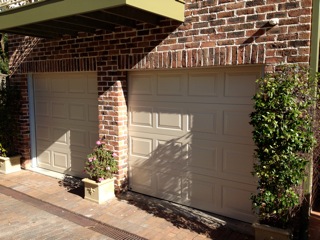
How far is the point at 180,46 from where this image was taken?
4.18 metres

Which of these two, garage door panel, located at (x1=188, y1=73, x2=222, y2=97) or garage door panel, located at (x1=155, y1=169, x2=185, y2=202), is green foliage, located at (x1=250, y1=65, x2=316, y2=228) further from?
garage door panel, located at (x1=155, y1=169, x2=185, y2=202)

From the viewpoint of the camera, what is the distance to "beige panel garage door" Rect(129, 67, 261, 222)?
4.02 meters

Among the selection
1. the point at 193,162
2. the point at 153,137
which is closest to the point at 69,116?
the point at 153,137

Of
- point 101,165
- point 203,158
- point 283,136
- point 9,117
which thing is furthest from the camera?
point 9,117

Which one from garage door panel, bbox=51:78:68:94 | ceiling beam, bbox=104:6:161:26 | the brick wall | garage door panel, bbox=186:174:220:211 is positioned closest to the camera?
the brick wall

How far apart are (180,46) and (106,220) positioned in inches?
102

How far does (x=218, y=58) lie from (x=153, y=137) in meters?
1.69

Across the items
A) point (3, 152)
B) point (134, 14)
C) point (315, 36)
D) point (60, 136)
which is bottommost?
point (3, 152)

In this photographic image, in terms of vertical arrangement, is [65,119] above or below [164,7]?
below

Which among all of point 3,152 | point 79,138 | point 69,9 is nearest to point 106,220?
point 79,138

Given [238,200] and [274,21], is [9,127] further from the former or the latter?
[274,21]

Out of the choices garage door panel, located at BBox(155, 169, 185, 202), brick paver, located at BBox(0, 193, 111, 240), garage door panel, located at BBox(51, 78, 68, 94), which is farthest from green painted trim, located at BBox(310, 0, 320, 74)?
garage door panel, located at BBox(51, 78, 68, 94)

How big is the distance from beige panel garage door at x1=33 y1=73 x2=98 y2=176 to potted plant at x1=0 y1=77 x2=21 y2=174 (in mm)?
425

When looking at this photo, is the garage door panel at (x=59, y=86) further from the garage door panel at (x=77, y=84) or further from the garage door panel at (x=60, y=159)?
the garage door panel at (x=60, y=159)
